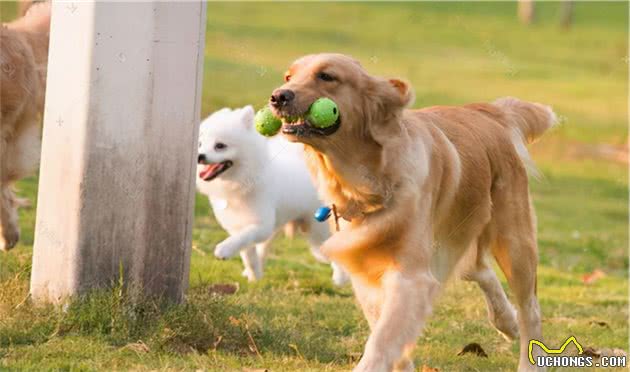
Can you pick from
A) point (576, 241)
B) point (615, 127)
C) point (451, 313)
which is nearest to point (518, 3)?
point (615, 127)

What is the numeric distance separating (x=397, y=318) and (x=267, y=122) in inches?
42.7

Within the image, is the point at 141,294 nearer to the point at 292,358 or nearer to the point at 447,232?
the point at 292,358

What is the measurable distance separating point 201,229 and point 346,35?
23.9 m

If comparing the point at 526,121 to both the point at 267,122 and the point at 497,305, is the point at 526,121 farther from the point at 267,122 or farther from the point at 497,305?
the point at 267,122

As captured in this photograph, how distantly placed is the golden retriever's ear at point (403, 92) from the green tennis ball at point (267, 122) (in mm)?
559

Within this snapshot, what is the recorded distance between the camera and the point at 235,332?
237 inches

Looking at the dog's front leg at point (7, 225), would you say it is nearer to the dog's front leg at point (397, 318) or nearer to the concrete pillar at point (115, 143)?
the concrete pillar at point (115, 143)

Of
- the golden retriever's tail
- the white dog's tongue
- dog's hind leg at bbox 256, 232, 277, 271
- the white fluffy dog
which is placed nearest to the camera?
the golden retriever's tail

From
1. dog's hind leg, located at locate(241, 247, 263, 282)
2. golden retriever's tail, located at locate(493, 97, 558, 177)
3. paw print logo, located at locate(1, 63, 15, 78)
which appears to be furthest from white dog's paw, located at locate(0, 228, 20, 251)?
golden retriever's tail, located at locate(493, 97, 558, 177)

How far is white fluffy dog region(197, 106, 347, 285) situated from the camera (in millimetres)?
8352

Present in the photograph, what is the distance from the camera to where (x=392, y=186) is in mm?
5305

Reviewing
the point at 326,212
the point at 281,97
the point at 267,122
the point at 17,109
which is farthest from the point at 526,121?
the point at 17,109

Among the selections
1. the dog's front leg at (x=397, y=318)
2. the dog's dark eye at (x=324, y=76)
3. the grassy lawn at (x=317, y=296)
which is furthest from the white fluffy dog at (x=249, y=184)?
the dog's dark eye at (x=324, y=76)

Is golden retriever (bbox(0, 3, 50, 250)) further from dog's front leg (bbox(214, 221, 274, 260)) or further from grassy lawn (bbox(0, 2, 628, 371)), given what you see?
dog's front leg (bbox(214, 221, 274, 260))
